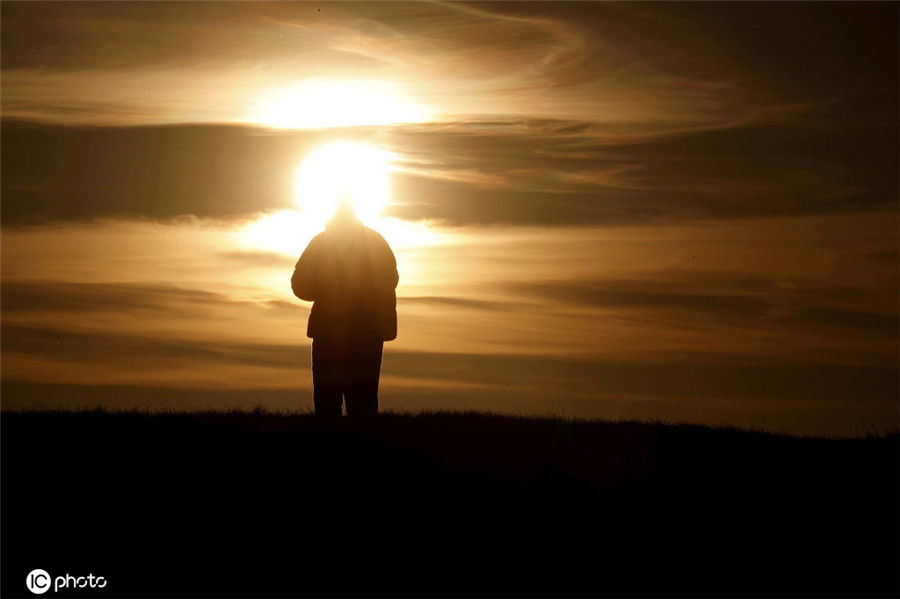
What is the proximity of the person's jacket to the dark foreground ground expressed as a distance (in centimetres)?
212

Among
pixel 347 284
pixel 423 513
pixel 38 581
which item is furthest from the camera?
pixel 347 284

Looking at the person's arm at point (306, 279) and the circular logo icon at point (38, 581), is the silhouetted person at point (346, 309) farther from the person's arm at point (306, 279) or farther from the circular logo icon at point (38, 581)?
the circular logo icon at point (38, 581)

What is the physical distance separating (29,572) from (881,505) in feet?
27.4

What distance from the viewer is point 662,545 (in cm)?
1119

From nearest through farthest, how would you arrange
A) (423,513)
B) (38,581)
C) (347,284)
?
(38,581)
(423,513)
(347,284)

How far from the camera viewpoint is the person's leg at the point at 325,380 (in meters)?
16.4

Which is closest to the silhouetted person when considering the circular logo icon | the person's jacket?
the person's jacket

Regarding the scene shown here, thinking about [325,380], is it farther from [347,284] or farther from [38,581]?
[38,581]

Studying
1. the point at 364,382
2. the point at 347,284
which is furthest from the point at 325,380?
the point at 347,284

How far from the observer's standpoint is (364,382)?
16.5 meters

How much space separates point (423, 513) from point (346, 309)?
5.41 m

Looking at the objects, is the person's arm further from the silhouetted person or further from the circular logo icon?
the circular logo icon

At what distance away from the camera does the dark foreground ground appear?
10.5 m

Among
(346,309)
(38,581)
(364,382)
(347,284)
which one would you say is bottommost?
(38,581)
